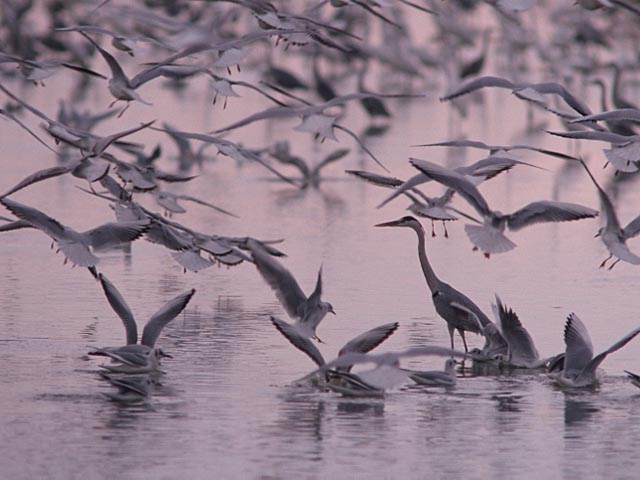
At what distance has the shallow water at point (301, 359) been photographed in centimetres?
867

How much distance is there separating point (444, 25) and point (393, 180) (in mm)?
20698

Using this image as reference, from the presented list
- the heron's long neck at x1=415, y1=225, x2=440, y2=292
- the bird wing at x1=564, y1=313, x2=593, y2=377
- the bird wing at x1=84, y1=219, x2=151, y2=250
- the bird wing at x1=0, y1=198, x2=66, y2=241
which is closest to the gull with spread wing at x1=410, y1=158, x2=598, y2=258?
the bird wing at x1=564, y1=313, x2=593, y2=377

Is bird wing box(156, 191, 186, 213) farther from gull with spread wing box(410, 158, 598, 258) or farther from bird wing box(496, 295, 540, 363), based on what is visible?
bird wing box(496, 295, 540, 363)

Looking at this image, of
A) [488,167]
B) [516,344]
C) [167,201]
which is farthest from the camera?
[167,201]

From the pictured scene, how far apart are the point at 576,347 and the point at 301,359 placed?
1.59 metres

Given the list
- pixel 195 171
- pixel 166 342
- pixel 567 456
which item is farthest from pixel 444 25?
pixel 567 456

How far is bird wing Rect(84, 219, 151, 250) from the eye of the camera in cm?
1060

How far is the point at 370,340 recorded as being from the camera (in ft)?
32.7

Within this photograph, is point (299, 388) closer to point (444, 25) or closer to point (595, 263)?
point (595, 263)

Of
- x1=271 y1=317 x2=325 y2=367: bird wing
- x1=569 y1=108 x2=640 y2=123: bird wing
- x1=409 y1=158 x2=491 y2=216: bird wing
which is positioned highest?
x1=569 y1=108 x2=640 y2=123: bird wing

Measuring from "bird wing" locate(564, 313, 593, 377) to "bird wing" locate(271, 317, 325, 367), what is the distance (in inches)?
50.5

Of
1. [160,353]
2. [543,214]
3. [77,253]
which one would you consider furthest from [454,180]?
[77,253]

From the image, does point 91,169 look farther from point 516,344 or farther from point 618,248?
point 618,248

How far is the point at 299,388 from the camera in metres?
10.1
